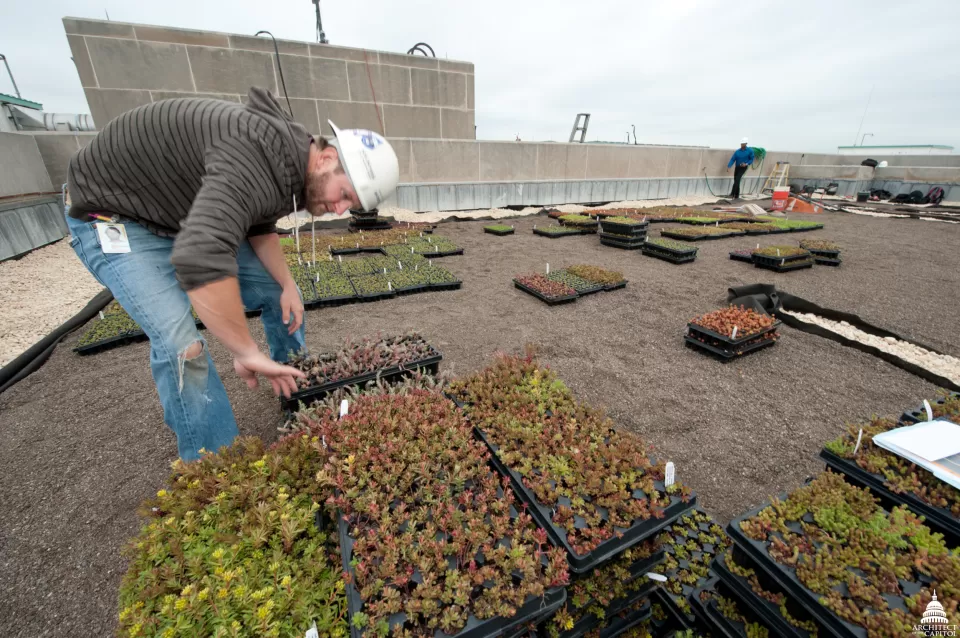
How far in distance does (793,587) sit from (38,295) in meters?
8.72

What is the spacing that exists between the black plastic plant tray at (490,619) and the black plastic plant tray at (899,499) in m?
1.62

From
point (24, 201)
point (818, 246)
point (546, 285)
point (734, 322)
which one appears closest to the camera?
point (734, 322)

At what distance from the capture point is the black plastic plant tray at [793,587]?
1280 millimetres

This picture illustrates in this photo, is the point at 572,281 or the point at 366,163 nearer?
the point at 366,163

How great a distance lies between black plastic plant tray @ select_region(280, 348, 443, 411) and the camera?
2.76 metres

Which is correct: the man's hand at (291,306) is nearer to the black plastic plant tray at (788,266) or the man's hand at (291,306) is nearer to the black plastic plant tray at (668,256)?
the black plastic plant tray at (668,256)

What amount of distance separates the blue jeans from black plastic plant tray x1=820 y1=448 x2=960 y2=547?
11.8 ft

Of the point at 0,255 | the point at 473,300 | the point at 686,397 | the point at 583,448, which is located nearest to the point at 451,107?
the point at 473,300

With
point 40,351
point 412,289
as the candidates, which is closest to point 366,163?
point 412,289

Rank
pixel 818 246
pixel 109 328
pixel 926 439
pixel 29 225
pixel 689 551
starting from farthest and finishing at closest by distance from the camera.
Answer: pixel 818 246
pixel 29 225
pixel 109 328
pixel 689 551
pixel 926 439

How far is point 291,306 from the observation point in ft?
9.25

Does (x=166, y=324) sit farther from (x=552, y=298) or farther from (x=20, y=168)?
(x=20, y=168)

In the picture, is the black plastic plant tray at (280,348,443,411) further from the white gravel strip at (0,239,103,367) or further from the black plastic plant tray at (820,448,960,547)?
the white gravel strip at (0,239,103,367)

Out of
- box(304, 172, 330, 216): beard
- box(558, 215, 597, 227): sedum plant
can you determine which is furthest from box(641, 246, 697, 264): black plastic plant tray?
box(304, 172, 330, 216): beard
